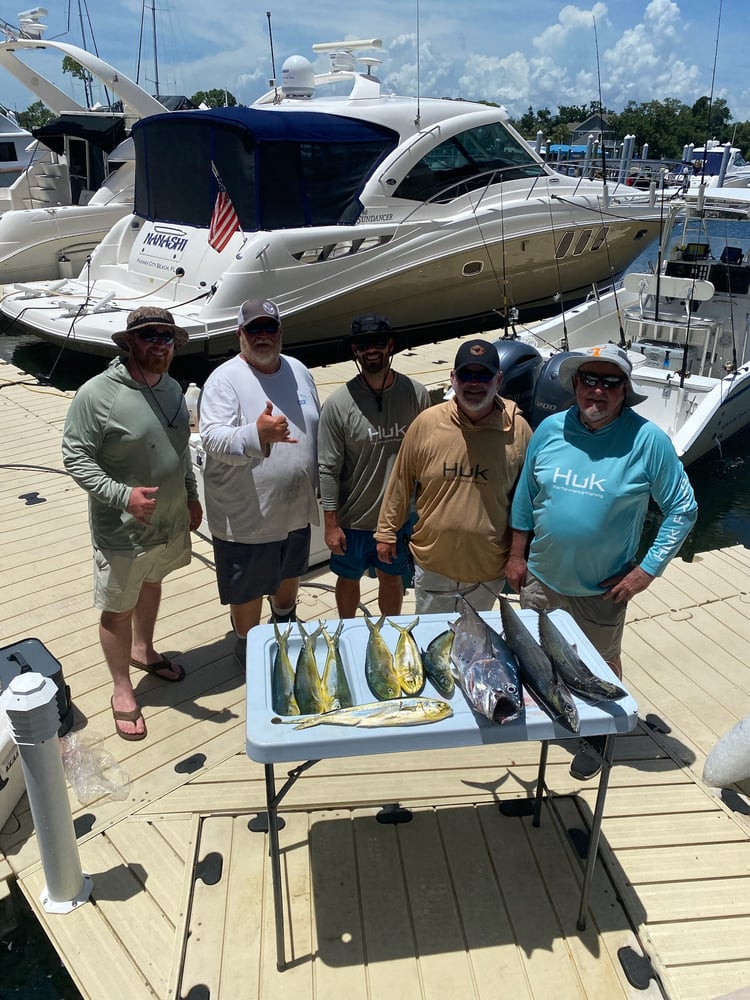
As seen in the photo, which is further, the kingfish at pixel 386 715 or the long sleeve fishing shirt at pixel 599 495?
the long sleeve fishing shirt at pixel 599 495

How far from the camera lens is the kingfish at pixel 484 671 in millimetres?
1599

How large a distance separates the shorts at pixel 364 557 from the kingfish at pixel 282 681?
0.87m

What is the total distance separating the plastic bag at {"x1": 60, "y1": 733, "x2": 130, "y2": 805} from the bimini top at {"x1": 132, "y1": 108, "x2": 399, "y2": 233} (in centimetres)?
702

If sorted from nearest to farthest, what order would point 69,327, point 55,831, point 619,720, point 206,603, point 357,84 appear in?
point 619,720 < point 55,831 < point 206,603 < point 69,327 < point 357,84

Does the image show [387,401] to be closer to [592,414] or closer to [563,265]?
[592,414]

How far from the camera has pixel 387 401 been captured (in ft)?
8.52

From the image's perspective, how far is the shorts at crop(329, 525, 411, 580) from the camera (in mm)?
2779

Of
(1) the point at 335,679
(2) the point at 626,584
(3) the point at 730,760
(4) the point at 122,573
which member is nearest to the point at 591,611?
(2) the point at 626,584

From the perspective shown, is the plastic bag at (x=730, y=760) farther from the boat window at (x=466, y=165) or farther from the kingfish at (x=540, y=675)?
the boat window at (x=466, y=165)

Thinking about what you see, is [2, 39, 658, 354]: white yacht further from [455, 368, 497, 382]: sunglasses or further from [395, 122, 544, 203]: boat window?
[455, 368, 497, 382]: sunglasses

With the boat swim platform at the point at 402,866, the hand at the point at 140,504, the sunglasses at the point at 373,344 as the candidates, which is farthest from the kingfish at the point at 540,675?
the hand at the point at 140,504

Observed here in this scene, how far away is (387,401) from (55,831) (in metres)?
1.70

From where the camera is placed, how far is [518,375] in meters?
5.20

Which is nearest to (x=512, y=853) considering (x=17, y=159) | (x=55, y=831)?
(x=55, y=831)
